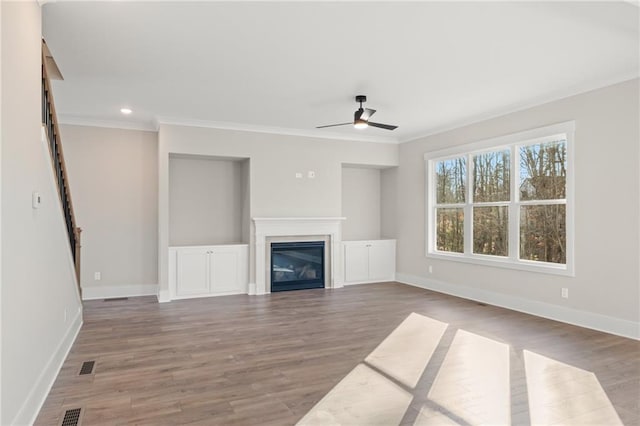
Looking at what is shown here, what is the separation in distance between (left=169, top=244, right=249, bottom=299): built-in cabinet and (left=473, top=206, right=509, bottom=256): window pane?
3.70m

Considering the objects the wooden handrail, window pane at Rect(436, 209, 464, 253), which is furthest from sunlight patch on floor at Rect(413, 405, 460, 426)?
window pane at Rect(436, 209, 464, 253)

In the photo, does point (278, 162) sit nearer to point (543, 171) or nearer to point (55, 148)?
point (55, 148)

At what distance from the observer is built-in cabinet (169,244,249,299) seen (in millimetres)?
6266

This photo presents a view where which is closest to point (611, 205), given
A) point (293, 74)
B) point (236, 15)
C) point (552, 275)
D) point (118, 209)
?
point (552, 275)

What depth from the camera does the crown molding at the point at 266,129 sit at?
6203 mm

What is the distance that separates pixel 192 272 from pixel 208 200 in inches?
52.4

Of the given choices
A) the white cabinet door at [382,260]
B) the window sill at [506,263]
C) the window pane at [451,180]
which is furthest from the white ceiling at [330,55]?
the white cabinet door at [382,260]

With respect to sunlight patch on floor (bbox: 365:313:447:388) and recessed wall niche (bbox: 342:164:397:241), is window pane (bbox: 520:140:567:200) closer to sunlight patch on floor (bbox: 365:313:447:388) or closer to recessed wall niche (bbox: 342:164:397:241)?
sunlight patch on floor (bbox: 365:313:447:388)

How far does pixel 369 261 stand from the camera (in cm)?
780

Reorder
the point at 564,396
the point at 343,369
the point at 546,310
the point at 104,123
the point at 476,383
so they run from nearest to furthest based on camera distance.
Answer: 1. the point at 564,396
2. the point at 476,383
3. the point at 343,369
4. the point at 546,310
5. the point at 104,123

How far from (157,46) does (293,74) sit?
4.45 feet

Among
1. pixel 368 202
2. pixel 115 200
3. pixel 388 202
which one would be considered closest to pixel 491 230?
pixel 388 202

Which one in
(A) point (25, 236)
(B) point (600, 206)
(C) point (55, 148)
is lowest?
(A) point (25, 236)

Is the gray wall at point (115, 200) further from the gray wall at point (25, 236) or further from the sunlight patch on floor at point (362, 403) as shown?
the sunlight patch on floor at point (362, 403)
